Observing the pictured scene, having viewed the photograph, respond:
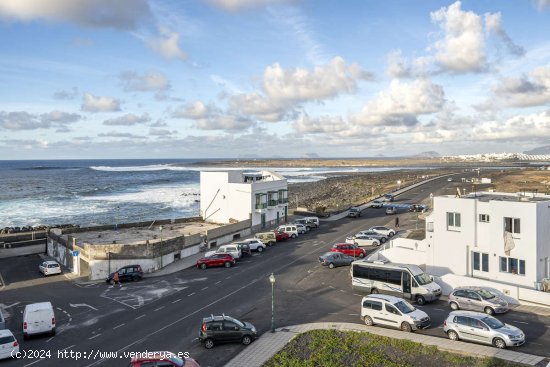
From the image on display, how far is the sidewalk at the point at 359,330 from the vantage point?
19.1m

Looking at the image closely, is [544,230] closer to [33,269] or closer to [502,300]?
[502,300]

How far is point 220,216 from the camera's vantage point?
57.1 meters

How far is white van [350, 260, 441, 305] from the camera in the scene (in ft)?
91.0

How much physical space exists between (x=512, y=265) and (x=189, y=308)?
2064 cm

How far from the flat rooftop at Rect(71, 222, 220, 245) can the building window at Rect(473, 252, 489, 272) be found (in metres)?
25.8

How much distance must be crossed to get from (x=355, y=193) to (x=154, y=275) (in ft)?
273

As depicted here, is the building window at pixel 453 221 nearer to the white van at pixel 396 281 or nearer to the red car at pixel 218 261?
the white van at pixel 396 281

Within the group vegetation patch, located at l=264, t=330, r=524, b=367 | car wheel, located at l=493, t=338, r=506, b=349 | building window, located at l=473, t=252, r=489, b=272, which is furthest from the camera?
building window, located at l=473, t=252, r=489, b=272

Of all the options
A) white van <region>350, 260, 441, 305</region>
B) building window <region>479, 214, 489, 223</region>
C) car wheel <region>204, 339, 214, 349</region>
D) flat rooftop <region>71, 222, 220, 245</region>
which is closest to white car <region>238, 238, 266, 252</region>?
flat rooftop <region>71, 222, 220, 245</region>

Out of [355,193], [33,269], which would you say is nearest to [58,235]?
[33,269]

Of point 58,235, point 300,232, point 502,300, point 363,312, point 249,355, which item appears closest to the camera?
point 249,355

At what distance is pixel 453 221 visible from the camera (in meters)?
32.1

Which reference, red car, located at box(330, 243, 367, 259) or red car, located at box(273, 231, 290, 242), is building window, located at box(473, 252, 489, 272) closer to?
red car, located at box(330, 243, 367, 259)

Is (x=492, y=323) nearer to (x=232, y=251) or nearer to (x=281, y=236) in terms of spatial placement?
(x=232, y=251)
